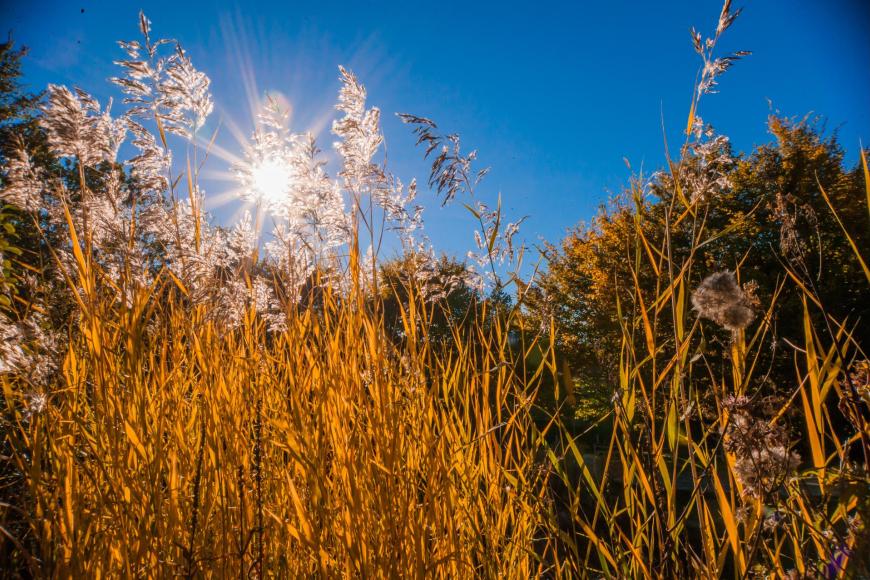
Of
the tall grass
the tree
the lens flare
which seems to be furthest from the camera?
the tree

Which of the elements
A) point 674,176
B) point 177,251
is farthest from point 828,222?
point 177,251

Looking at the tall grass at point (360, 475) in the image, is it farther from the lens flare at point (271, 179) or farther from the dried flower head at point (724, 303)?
the lens flare at point (271, 179)

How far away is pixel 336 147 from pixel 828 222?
36.0 feet

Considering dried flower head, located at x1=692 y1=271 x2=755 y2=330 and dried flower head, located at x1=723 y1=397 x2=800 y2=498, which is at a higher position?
dried flower head, located at x1=692 y1=271 x2=755 y2=330

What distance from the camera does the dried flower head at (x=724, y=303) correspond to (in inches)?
27.8

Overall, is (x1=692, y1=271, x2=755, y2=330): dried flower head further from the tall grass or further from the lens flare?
the lens flare

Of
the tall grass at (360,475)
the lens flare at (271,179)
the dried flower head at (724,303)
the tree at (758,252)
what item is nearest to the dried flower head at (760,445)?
the tall grass at (360,475)

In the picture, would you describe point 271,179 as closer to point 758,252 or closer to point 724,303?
point 724,303

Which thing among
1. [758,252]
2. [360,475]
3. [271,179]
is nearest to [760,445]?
[360,475]

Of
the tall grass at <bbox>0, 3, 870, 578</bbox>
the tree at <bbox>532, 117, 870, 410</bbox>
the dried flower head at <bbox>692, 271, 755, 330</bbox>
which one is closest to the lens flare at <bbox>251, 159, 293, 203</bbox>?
the tall grass at <bbox>0, 3, 870, 578</bbox>

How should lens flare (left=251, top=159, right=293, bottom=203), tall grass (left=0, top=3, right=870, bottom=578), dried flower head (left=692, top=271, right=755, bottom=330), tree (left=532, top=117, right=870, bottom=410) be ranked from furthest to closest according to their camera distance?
tree (left=532, top=117, right=870, bottom=410) < lens flare (left=251, top=159, right=293, bottom=203) < tall grass (left=0, top=3, right=870, bottom=578) < dried flower head (left=692, top=271, right=755, bottom=330)

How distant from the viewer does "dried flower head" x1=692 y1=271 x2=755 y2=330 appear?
71 centimetres

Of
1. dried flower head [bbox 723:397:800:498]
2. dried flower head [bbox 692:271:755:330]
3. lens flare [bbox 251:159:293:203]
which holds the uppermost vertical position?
lens flare [bbox 251:159:293:203]

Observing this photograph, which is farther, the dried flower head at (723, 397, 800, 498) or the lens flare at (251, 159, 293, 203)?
the lens flare at (251, 159, 293, 203)
